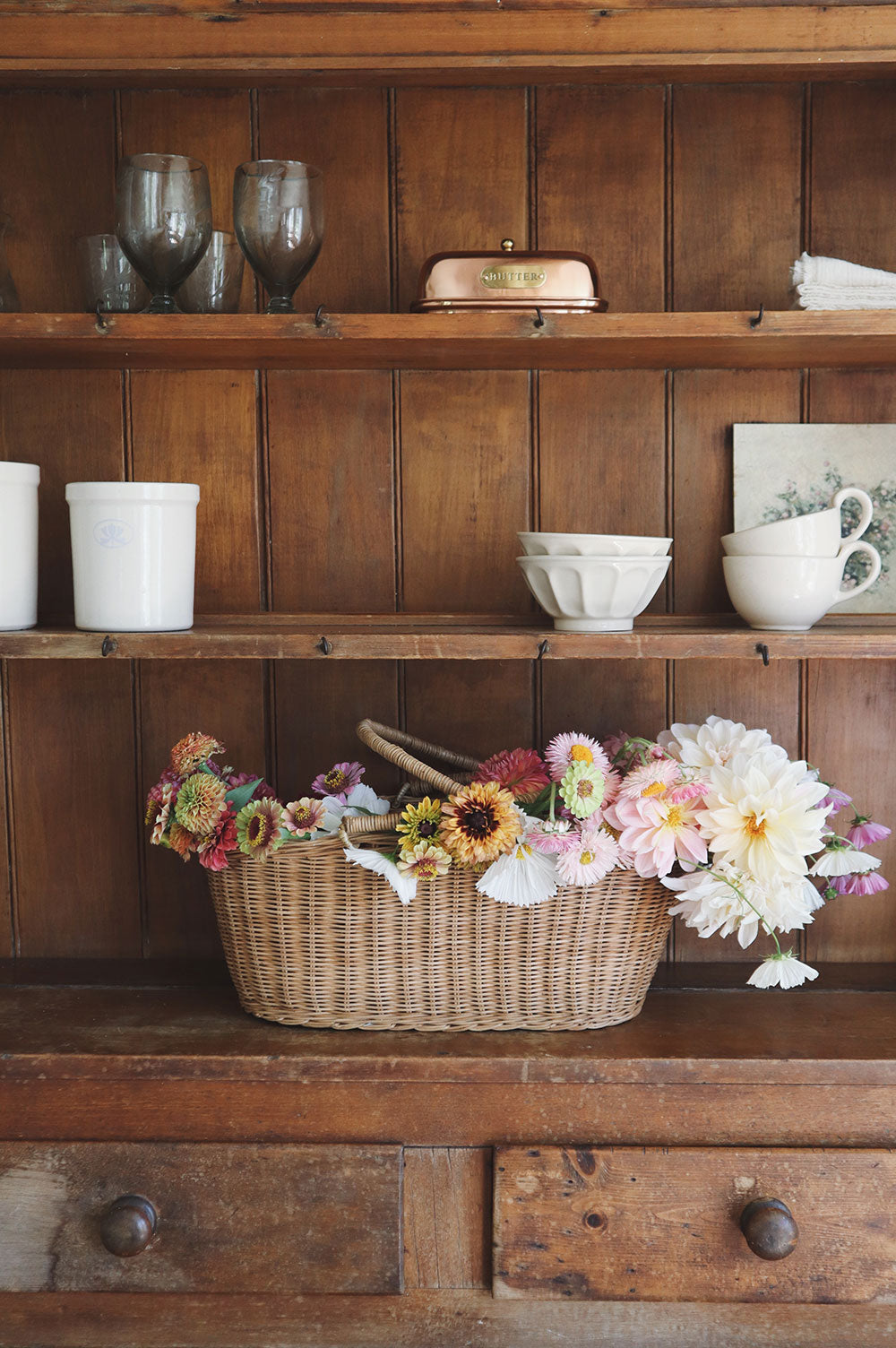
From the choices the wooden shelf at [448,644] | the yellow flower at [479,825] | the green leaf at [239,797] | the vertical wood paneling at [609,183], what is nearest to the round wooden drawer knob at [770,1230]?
the yellow flower at [479,825]

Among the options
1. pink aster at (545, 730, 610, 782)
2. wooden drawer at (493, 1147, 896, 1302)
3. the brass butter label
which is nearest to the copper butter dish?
the brass butter label

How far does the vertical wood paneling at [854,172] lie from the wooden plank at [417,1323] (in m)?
1.16

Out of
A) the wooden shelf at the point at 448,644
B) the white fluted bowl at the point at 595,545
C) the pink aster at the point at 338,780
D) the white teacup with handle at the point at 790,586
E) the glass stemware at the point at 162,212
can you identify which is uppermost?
the glass stemware at the point at 162,212

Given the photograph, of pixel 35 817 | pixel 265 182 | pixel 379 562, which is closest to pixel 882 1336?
pixel 379 562

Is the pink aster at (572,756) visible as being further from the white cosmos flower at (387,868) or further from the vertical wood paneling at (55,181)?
the vertical wood paneling at (55,181)

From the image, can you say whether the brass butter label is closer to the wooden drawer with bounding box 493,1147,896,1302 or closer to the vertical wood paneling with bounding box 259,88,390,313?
the vertical wood paneling with bounding box 259,88,390,313

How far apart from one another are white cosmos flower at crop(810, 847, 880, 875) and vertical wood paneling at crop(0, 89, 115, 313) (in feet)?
3.55

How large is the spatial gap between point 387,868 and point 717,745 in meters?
0.36

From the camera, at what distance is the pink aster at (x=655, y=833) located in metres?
1.07

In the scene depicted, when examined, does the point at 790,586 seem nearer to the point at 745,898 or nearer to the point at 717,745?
the point at 717,745

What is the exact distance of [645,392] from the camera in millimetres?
1355

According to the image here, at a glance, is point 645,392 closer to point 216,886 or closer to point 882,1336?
point 216,886

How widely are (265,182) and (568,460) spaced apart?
0.47 metres

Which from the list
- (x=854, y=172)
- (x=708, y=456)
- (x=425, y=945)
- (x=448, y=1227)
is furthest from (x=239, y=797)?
(x=854, y=172)
